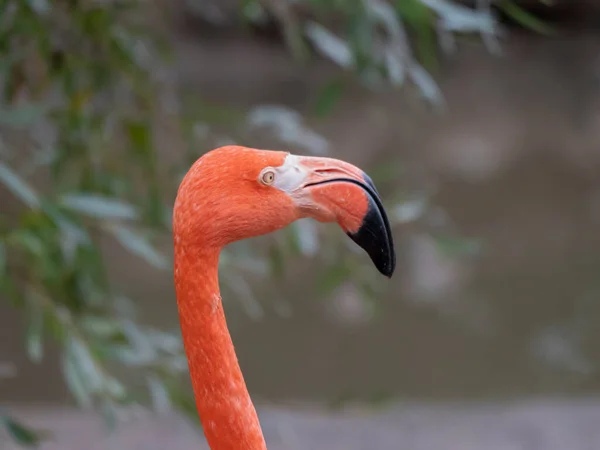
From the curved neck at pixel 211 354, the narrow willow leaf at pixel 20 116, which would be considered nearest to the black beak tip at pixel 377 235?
the curved neck at pixel 211 354

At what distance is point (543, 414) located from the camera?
7.66 feet

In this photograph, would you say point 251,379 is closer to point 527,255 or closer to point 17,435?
point 527,255

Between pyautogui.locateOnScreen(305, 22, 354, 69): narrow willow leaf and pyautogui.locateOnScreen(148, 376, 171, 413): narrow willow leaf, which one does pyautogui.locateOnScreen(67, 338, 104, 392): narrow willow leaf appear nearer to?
pyautogui.locateOnScreen(148, 376, 171, 413): narrow willow leaf

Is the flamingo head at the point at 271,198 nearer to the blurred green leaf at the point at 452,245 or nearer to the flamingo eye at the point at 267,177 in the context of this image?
the flamingo eye at the point at 267,177

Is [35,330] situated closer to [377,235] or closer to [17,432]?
[17,432]

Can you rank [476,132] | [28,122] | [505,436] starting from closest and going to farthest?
[28,122], [505,436], [476,132]

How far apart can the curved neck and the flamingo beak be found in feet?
0.32

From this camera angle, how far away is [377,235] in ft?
1.91

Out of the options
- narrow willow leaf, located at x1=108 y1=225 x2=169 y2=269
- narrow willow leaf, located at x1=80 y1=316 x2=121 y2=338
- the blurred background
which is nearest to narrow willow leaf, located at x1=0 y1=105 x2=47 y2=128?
the blurred background

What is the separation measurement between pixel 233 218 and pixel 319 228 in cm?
72

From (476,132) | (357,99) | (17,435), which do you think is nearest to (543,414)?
(17,435)

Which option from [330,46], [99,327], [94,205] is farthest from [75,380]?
[330,46]

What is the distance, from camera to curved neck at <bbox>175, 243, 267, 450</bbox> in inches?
23.9

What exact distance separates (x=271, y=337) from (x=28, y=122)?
2401 millimetres
